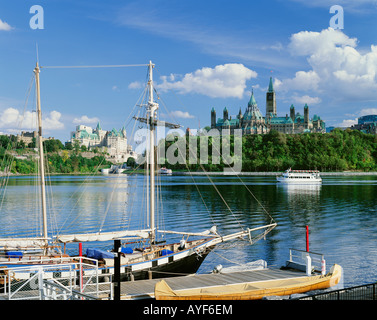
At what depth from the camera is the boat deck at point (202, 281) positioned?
19141mm

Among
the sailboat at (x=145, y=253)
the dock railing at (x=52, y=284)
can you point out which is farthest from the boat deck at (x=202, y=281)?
the sailboat at (x=145, y=253)

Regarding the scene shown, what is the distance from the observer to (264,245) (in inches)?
1441

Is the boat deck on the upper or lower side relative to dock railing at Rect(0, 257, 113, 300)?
lower

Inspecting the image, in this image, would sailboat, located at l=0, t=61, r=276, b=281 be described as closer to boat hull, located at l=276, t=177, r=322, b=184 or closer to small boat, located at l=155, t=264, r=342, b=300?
small boat, located at l=155, t=264, r=342, b=300

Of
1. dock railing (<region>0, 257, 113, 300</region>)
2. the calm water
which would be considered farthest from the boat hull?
dock railing (<region>0, 257, 113, 300</region>)

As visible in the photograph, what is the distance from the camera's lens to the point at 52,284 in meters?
16.5

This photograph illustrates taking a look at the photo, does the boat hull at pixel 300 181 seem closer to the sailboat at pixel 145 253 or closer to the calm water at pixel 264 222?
the calm water at pixel 264 222

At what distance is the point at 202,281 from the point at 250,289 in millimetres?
2637

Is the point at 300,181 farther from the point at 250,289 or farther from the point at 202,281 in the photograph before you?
the point at 250,289

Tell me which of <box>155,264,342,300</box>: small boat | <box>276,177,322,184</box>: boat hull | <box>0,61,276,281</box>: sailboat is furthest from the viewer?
<box>276,177,322,184</box>: boat hull

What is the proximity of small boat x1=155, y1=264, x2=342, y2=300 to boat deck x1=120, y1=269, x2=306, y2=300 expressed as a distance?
675 millimetres

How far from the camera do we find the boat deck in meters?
19.1
